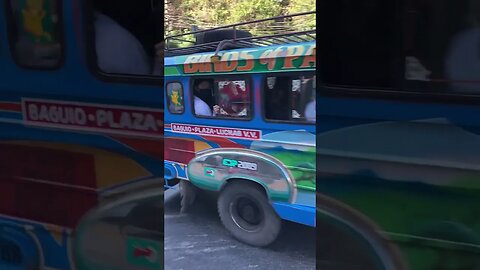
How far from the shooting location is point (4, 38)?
1688 millimetres

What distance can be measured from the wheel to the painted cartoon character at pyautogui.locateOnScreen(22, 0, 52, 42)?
2.05m

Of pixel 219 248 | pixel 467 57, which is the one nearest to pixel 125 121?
pixel 467 57

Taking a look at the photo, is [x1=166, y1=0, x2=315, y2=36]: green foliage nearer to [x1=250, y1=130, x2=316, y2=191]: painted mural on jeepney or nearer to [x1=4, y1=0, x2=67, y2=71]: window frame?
[x1=250, y1=130, x2=316, y2=191]: painted mural on jeepney

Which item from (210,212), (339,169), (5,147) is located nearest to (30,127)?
(5,147)

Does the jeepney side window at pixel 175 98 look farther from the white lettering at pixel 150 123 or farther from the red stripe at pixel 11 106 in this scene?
the white lettering at pixel 150 123

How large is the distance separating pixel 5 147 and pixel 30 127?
0.14 meters

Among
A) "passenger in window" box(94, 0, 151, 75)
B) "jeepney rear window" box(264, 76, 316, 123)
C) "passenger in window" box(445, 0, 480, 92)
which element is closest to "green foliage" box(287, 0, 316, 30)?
"jeepney rear window" box(264, 76, 316, 123)

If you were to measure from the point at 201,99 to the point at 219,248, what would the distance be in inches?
43.7

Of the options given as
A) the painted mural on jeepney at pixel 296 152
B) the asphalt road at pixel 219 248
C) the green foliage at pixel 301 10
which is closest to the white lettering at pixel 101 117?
the asphalt road at pixel 219 248

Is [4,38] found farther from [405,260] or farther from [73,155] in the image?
[405,260]

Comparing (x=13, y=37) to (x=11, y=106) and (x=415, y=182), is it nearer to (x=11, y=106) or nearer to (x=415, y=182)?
(x=11, y=106)

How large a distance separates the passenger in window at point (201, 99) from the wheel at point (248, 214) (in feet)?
1.84

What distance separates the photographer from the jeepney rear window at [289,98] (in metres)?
3.16

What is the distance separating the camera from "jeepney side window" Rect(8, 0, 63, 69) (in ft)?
5.30
